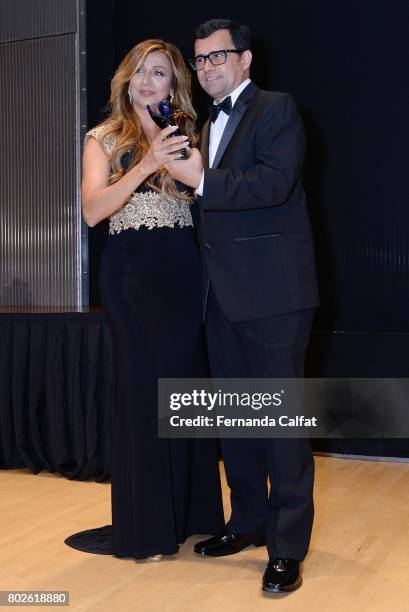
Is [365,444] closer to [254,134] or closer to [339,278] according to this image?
[339,278]

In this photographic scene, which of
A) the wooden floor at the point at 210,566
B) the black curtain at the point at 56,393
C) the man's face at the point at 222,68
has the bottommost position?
the wooden floor at the point at 210,566

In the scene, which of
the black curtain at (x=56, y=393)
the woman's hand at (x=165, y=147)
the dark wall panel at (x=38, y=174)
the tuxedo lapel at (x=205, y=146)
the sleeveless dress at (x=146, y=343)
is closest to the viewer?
the woman's hand at (x=165, y=147)

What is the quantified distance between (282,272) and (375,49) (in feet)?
8.68

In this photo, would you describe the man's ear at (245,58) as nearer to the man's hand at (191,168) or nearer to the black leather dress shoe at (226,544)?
the man's hand at (191,168)

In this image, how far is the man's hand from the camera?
7.44 ft

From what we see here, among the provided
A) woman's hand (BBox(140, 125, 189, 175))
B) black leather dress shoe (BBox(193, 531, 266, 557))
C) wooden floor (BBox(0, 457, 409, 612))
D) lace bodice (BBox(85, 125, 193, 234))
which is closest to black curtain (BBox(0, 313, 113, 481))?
wooden floor (BBox(0, 457, 409, 612))

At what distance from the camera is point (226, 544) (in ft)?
8.91

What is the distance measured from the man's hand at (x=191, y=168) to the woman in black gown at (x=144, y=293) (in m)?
0.35

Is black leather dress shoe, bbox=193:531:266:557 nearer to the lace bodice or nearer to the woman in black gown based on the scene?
the woman in black gown

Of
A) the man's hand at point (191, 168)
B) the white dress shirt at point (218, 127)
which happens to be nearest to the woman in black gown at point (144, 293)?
the white dress shirt at point (218, 127)

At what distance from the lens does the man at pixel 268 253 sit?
2.34 m

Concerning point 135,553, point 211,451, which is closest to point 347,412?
point 211,451

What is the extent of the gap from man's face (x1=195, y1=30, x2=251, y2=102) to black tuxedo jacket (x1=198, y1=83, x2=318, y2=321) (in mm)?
49

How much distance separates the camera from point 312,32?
184 inches
